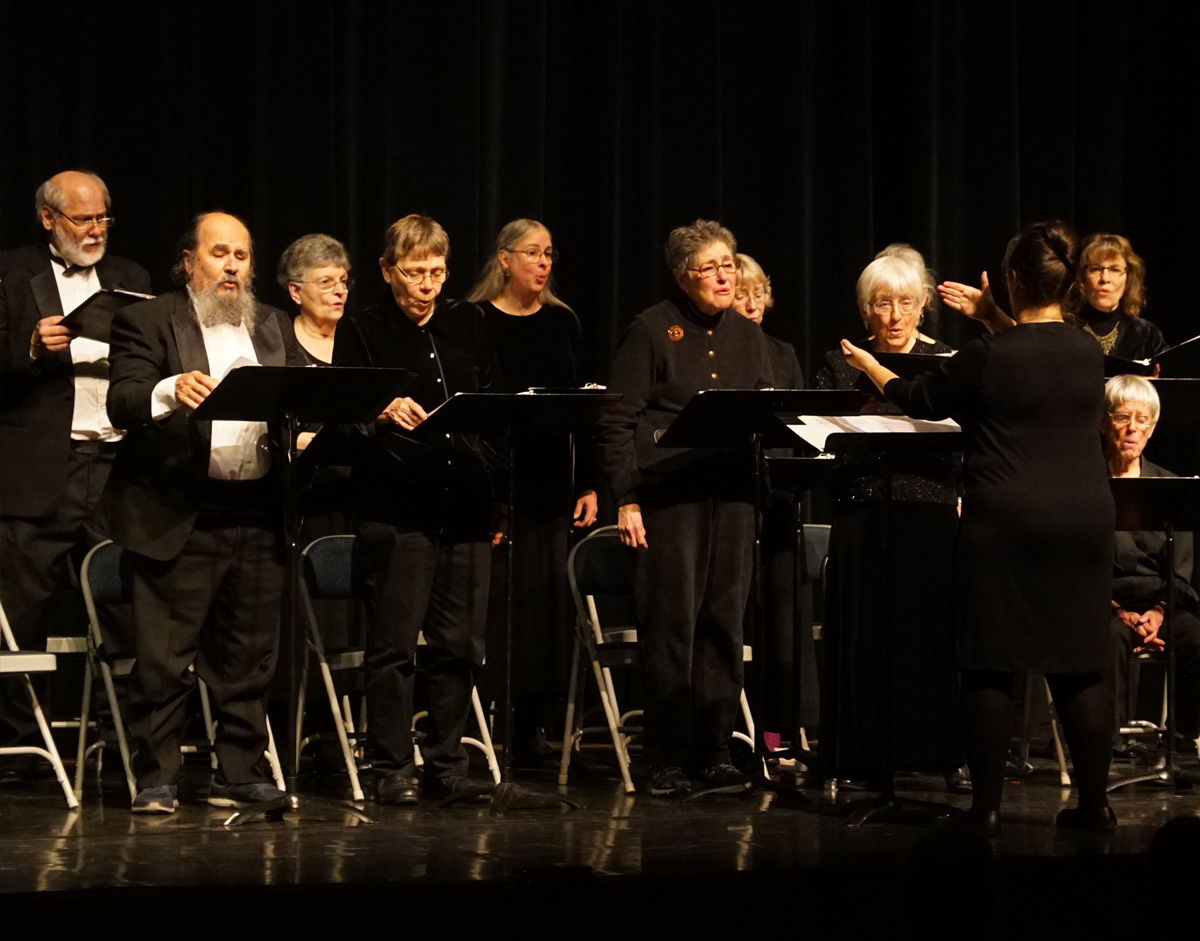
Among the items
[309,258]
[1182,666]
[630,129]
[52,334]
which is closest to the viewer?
[52,334]

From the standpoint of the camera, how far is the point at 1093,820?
4.19 metres

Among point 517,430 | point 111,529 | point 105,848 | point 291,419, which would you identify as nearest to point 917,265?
point 517,430

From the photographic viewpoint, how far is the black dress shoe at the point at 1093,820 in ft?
13.7

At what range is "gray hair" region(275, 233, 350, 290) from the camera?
5871mm

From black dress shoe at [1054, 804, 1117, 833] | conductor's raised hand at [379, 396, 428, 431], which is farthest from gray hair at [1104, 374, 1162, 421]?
conductor's raised hand at [379, 396, 428, 431]

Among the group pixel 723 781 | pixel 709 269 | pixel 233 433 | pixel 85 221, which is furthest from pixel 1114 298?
pixel 85 221

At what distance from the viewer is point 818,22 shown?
7500mm

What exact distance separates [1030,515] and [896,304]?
1.08 metres

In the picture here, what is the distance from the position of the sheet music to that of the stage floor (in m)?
1.04

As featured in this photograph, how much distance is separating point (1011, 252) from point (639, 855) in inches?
70.2

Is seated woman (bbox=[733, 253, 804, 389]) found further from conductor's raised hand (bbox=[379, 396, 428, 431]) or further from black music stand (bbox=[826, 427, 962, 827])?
conductor's raised hand (bbox=[379, 396, 428, 431])

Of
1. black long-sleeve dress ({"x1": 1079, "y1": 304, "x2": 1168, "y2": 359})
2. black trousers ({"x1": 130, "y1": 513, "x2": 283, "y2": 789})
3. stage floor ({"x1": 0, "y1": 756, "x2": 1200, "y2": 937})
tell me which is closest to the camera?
stage floor ({"x1": 0, "y1": 756, "x2": 1200, "y2": 937})

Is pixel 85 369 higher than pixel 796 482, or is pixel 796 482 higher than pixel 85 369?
pixel 85 369

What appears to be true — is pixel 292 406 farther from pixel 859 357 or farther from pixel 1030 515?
pixel 1030 515
